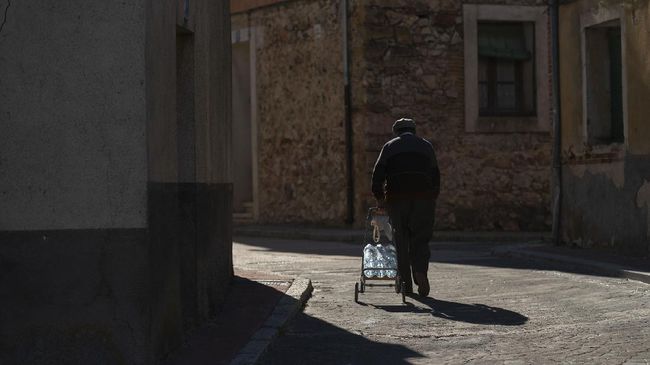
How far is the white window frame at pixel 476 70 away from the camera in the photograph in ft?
77.0

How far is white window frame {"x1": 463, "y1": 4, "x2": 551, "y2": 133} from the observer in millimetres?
23484

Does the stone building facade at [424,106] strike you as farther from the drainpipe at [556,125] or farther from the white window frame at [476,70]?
the drainpipe at [556,125]

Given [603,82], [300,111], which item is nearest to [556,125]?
[603,82]

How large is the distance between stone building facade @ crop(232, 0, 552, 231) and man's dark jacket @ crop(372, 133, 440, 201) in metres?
11.3

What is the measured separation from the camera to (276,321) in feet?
A: 30.3

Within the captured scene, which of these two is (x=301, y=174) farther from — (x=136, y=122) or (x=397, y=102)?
(x=136, y=122)

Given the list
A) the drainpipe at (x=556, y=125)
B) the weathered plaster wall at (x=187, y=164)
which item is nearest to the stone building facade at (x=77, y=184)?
the weathered plaster wall at (x=187, y=164)

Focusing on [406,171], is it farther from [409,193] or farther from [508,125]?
[508,125]

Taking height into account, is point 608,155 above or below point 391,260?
above

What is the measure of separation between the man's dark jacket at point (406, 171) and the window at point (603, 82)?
5.79 m

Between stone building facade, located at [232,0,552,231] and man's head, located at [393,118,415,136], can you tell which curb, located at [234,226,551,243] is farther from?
man's head, located at [393,118,415,136]

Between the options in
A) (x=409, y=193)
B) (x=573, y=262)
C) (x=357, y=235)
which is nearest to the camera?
(x=409, y=193)

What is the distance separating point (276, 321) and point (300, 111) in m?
15.7

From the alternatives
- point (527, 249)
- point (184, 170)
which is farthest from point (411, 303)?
point (527, 249)
